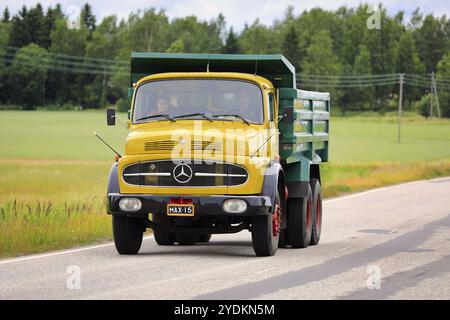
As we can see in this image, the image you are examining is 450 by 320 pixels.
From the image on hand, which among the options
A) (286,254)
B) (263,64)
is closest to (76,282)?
(286,254)

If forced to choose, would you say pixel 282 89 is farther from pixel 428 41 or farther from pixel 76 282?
pixel 428 41

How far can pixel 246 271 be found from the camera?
1357 centimetres

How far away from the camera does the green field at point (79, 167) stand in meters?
18.7

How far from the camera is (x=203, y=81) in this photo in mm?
16141

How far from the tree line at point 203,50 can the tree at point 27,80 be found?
13 cm

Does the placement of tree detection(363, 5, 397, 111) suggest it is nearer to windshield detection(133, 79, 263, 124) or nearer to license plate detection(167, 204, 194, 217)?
windshield detection(133, 79, 263, 124)

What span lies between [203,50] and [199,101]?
168 metres

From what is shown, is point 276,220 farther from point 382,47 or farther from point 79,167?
point 382,47

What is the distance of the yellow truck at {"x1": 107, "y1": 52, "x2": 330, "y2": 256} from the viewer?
1483 cm

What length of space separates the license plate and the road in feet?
1.94

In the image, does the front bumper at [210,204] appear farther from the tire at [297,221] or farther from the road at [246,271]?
the tire at [297,221]

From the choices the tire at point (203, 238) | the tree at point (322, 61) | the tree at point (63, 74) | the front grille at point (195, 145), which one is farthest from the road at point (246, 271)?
the tree at point (322, 61)

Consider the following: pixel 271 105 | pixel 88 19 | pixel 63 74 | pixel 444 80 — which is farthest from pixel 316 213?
pixel 88 19

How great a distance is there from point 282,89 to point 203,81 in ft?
4.67
